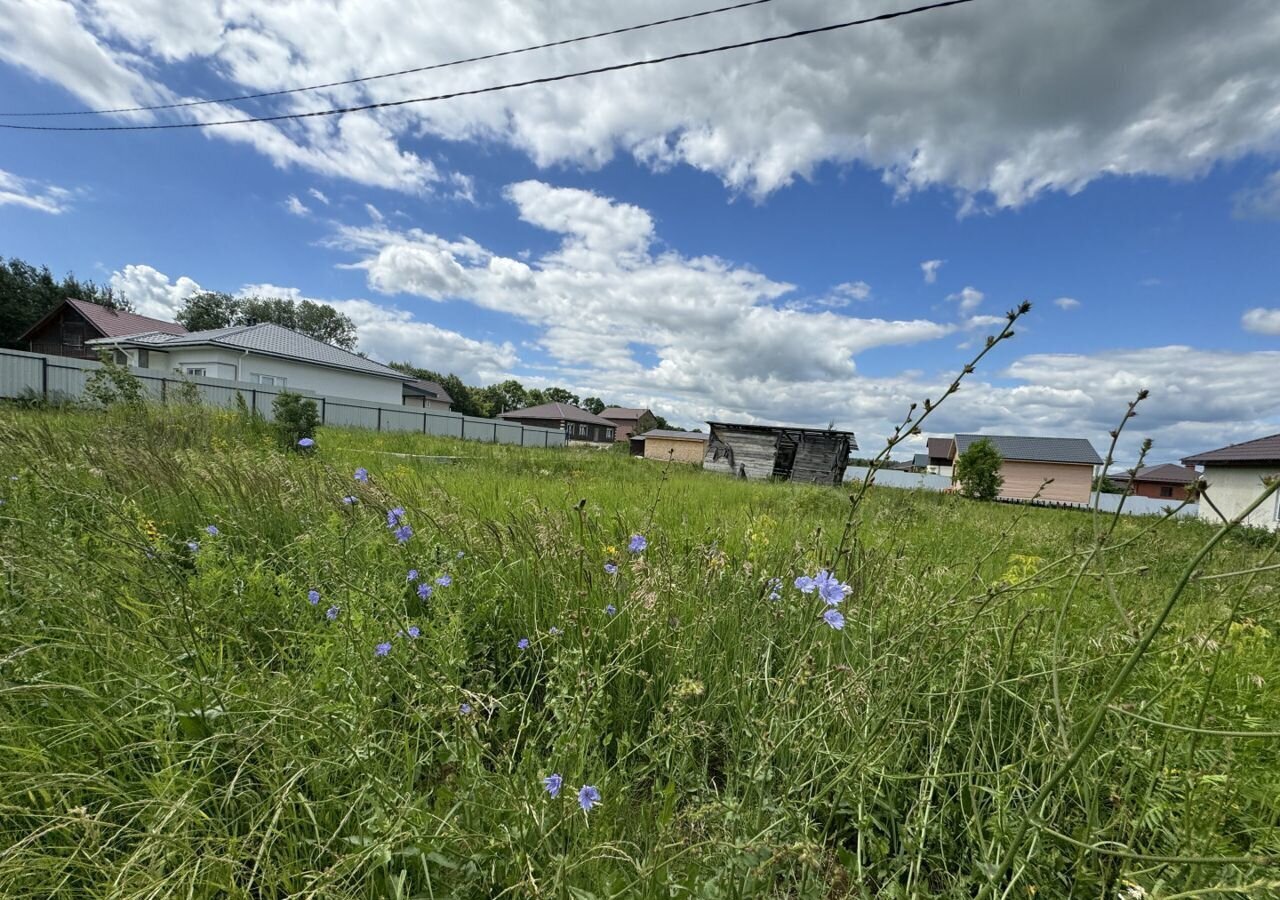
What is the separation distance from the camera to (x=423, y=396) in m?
50.0

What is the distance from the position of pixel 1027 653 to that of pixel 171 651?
253cm

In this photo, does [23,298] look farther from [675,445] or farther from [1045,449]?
[1045,449]

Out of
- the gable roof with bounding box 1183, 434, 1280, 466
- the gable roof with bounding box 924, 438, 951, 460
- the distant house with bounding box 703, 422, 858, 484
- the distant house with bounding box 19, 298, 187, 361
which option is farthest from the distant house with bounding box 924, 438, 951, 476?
the distant house with bounding box 19, 298, 187, 361

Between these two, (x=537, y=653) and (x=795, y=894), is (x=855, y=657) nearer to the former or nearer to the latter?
(x=795, y=894)

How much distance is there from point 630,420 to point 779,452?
207 ft

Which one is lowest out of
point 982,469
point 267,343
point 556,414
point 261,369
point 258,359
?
point 982,469

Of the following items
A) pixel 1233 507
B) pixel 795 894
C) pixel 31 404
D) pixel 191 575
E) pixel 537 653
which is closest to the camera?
pixel 795 894

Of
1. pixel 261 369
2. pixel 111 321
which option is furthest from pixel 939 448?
pixel 111 321

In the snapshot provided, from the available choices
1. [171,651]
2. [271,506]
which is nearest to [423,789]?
[171,651]

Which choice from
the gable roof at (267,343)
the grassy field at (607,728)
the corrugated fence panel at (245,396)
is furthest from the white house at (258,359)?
the grassy field at (607,728)

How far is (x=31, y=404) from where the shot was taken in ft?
32.2

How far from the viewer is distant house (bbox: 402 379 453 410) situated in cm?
4574

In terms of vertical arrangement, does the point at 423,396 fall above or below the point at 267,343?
below

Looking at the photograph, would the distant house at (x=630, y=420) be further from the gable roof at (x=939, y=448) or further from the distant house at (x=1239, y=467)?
the distant house at (x=1239, y=467)
